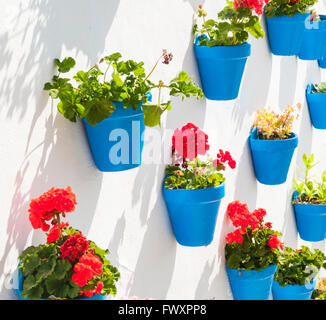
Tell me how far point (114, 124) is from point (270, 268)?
1.28 m

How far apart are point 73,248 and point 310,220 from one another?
2.27 m

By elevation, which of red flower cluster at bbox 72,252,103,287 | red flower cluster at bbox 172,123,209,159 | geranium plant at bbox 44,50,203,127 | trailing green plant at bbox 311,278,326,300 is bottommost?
trailing green plant at bbox 311,278,326,300

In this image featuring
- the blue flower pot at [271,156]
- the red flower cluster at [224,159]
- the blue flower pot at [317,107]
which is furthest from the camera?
the blue flower pot at [317,107]

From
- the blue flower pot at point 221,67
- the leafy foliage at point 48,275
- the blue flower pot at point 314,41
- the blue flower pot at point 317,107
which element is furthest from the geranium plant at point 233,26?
the blue flower pot at point 317,107

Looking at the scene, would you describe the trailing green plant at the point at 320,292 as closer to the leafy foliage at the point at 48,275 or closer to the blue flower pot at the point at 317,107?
the blue flower pot at the point at 317,107

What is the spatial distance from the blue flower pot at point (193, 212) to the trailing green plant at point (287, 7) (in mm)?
1200

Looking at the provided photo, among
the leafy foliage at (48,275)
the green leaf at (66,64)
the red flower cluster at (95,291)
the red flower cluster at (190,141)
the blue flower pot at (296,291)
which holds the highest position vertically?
the green leaf at (66,64)

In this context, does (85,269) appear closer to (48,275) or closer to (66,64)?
(48,275)

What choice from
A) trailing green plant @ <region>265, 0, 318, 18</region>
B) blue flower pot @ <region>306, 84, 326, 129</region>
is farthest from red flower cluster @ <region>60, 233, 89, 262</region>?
blue flower pot @ <region>306, 84, 326, 129</region>

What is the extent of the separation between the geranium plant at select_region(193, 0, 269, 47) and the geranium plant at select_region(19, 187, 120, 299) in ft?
3.69

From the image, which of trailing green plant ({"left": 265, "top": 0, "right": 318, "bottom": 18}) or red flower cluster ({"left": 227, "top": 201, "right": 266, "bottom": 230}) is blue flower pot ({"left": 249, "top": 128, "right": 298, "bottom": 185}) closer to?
red flower cluster ({"left": 227, "top": 201, "right": 266, "bottom": 230})

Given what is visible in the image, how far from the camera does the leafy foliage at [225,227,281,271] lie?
251 cm

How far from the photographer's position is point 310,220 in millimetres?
3371

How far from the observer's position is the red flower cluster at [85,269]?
53.8 inches
